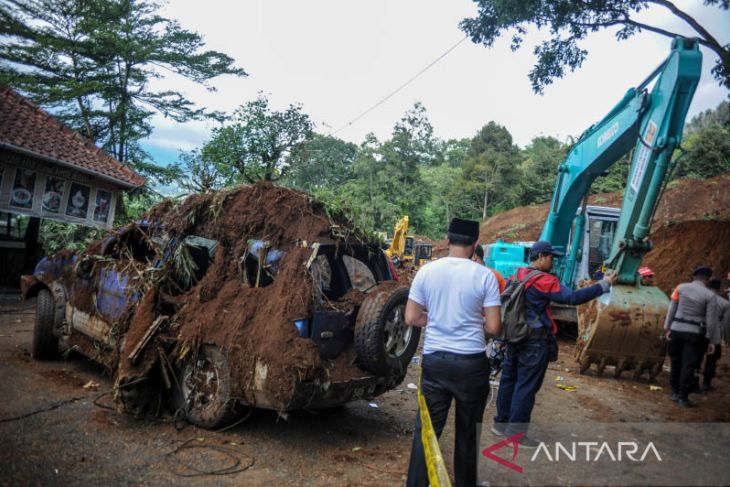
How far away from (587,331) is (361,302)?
14.9 ft

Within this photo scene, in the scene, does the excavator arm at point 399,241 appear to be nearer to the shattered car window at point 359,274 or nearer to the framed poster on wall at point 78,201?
the framed poster on wall at point 78,201

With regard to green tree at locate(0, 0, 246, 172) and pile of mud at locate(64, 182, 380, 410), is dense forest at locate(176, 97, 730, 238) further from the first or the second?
pile of mud at locate(64, 182, 380, 410)

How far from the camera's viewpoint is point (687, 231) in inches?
699

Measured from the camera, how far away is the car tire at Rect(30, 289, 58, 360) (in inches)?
259

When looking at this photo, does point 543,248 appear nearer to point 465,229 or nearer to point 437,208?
point 465,229

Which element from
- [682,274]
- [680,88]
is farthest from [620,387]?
[682,274]

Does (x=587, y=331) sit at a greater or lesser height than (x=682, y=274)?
lesser

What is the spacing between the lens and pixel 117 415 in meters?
5.02

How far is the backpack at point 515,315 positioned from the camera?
15.4ft

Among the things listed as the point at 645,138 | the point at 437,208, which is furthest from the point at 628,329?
the point at 437,208

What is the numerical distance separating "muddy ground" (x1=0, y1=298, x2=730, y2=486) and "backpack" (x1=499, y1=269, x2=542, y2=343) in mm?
982

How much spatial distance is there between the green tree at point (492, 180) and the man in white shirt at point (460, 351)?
35955 mm

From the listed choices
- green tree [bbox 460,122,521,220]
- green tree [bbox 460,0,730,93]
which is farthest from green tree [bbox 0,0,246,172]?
green tree [bbox 460,122,521,220]

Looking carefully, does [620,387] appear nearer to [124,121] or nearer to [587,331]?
[587,331]
